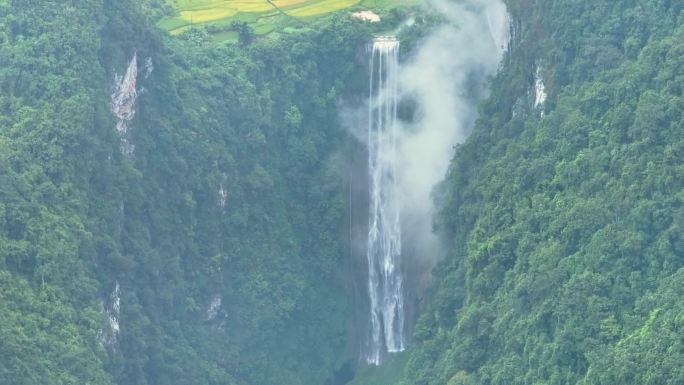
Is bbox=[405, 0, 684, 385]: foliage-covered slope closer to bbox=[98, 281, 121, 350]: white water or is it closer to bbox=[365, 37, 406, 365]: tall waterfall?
bbox=[365, 37, 406, 365]: tall waterfall

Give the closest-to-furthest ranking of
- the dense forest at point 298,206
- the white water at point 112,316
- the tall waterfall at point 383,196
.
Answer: the dense forest at point 298,206, the white water at point 112,316, the tall waterfall at point 383,196

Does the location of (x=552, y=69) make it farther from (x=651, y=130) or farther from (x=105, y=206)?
(x=105, y=206)

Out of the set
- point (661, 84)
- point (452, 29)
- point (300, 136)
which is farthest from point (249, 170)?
point (661, 84)

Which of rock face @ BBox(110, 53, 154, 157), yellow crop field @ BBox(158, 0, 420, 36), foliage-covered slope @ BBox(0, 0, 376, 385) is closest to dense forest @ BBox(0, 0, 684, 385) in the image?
foliage-covered slope @ BBox(0, 0, 376, 385)

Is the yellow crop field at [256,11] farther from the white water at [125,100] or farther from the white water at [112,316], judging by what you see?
the white water at [112,316]

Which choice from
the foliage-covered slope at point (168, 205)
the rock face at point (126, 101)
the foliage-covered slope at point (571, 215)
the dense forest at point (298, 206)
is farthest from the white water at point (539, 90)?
the rock face at point (126, 101)

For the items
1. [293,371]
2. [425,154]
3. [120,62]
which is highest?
[120,62]
